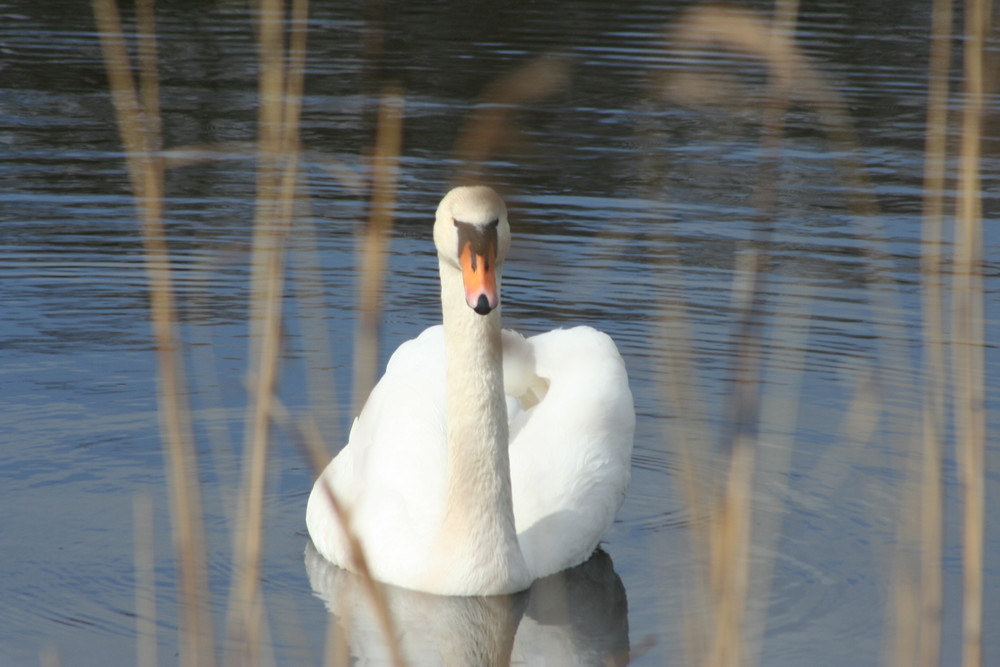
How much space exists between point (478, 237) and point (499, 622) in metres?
1.33

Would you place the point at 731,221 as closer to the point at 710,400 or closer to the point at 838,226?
the point at 838,226

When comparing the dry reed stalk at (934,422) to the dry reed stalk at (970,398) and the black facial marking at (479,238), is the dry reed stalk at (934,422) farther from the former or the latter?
the black facial marking at (479,238)

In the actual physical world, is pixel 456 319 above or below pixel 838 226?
above

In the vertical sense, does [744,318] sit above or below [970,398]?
above

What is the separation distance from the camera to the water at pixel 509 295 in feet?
17.6

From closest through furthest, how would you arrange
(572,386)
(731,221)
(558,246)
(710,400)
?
1. (572,386)
2. (710,400)
3. (558,246)
4. (731,221)

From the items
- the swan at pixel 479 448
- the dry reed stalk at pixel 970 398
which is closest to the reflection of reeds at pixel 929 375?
the dry reed stalk at pixel 970 398

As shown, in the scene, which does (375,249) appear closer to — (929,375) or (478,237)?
(929,375)

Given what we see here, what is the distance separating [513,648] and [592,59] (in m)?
11.2

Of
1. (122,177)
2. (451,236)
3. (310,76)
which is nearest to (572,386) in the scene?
(451,236)

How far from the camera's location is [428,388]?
6.09 m

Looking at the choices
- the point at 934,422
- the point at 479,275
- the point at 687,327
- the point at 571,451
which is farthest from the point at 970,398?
the point at 571,451

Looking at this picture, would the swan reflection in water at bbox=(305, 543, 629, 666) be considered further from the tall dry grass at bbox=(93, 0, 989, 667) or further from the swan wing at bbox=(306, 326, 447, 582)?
the tall dry grass at bbox=(93, 0, 989, 667)

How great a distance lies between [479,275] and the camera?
4.65 metres
